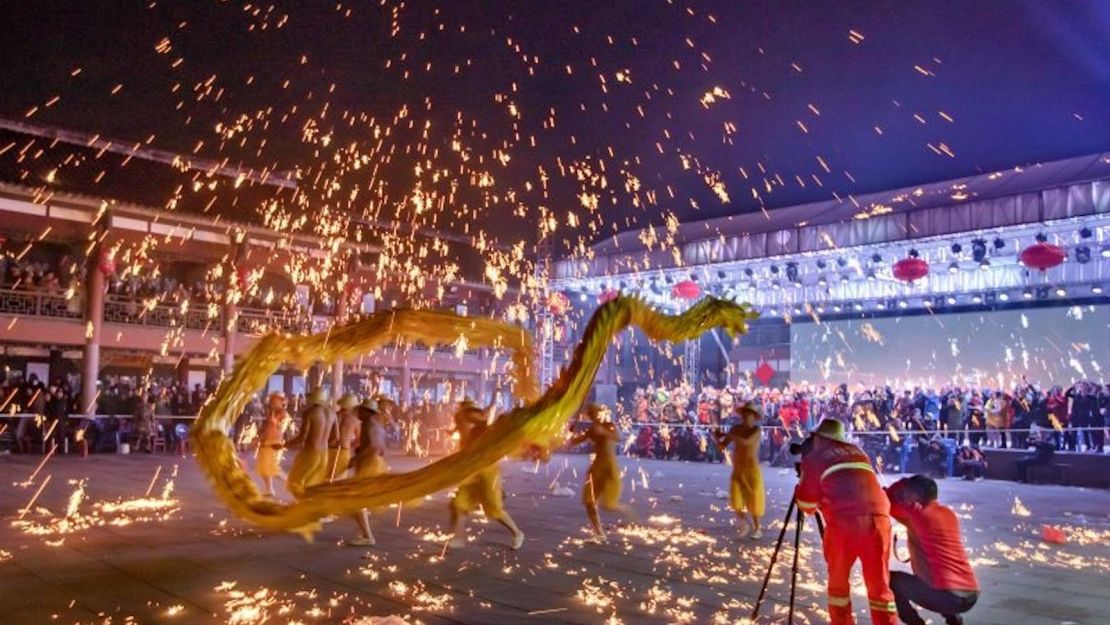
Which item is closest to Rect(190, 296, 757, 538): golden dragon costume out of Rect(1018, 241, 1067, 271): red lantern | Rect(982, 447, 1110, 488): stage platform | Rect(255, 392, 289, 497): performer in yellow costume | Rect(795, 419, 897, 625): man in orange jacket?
Rect(795, 419, 897, 625): man in orange jacket

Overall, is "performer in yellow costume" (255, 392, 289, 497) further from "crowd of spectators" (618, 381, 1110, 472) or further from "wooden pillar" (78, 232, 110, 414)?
"wooden pillar" (78, 232, 110, 414)

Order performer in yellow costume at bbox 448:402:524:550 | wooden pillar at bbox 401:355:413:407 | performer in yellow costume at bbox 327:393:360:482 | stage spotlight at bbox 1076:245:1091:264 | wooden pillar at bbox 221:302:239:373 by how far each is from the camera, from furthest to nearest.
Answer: wooden pillar at bbox 401:355:413:407, wooden pillar at bbox 221:302:239:373, stage spotlight at bbox 1076:245:1091:264, performer in yellow costume at bbox 327:393:360:482, performer in yellow costume at bbox 448:402:524:550

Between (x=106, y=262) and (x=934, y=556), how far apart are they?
63.8ft

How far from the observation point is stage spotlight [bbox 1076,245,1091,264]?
56.1ft

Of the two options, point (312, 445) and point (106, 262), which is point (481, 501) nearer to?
point (312, 445)

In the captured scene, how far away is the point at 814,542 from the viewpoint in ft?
31.2

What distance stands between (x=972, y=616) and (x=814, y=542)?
329cm

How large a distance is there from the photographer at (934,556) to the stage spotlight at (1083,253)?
568 inches

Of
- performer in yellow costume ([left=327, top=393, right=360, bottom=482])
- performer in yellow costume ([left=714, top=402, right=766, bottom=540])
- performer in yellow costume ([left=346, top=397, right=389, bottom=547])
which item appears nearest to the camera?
performer in yellow costume ([left=346, top=397, right=389, bottom=547])

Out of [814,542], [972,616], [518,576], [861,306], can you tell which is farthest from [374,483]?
[861,306]

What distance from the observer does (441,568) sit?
295 inches

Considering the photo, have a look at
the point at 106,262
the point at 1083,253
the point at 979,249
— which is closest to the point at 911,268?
the point at 979,249

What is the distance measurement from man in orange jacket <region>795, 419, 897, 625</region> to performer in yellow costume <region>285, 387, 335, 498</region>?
18.3 ft

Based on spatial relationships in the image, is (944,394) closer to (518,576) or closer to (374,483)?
(518,576)
